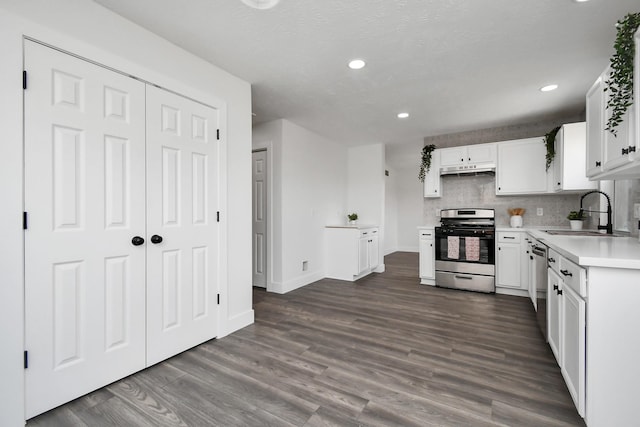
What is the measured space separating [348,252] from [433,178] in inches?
75.5

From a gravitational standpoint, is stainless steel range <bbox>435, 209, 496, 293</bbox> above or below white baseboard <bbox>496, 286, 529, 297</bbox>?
above

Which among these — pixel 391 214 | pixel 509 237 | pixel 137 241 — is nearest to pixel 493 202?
pixel 509 237

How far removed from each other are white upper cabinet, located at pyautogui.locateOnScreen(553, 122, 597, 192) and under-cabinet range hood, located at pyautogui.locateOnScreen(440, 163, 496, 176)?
95 centimetres

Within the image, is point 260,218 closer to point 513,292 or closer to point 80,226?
point 80,226

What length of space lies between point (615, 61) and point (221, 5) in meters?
2.43

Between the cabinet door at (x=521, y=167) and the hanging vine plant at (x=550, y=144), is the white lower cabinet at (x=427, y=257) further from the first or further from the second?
the hanging vine plant at (x=550, y=144)

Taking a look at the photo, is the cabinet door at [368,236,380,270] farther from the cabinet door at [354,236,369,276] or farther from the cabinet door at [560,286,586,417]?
the cabinet door at [560,286,586,417]

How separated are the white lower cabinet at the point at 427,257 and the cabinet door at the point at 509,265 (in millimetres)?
894

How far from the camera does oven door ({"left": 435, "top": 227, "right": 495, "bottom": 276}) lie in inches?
164

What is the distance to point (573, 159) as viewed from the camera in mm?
3504

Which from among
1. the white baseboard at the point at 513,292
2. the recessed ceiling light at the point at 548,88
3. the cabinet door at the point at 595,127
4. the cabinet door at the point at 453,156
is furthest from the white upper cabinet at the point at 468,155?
the cabinet door at the point at 595,127

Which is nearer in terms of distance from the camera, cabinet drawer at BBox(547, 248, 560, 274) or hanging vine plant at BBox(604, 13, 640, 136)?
hanging vine plant at BBox(604, 13, 640, 136)

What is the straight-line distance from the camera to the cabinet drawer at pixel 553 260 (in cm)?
198

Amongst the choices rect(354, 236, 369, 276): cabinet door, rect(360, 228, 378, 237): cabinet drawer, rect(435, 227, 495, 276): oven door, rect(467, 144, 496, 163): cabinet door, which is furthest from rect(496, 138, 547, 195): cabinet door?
rect(354, 236, 369, 276): cabinet door
